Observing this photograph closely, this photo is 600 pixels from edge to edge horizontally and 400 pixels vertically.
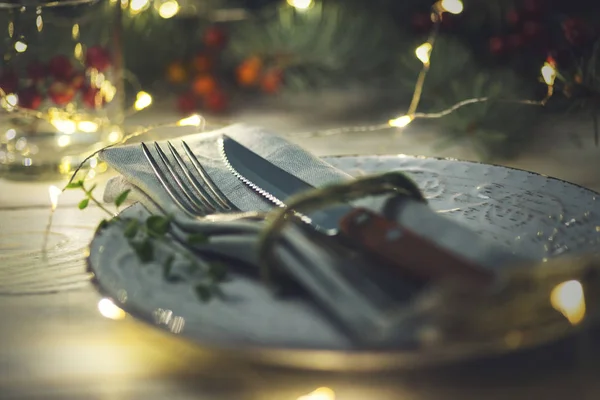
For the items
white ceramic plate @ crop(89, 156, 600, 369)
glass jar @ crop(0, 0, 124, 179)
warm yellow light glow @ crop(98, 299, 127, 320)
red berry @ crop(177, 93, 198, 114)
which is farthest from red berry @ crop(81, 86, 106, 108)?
warm yellow light glow @ crop(98, 299, 127, 320)

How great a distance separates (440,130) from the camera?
94cm

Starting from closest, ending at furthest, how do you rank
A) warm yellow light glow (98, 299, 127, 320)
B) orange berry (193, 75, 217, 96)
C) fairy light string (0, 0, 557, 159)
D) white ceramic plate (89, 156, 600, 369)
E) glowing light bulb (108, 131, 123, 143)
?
white ceramic plate (89, 156, 600, 369) → warm yellow light glow (98, 299, 127, 320) → fairy light string (0, 0, 557, 159) → glowing light bulb (108, 131, 123, 143) → orange berry (193, 75, 217, 96)

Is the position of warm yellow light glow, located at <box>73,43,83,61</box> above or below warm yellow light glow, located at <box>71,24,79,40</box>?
below

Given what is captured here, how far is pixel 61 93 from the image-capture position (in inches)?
31.9

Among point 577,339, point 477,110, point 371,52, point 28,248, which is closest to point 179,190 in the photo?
point 28,248

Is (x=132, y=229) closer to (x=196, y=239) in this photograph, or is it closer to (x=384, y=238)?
(x=196, y=239)

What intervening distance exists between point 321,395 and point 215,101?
67 cm

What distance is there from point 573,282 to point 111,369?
23 centimetres

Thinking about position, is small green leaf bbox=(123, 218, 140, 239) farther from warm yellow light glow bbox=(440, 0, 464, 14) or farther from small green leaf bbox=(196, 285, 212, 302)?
warm yellow light glow bbox=(440, 0, 464, 14)

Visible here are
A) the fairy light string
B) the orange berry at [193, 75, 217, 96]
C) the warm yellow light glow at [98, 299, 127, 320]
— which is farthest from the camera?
the orange berry at [193, 75, 217, 96]

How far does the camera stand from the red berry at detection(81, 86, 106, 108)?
82 centimetres

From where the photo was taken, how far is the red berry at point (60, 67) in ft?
2.58

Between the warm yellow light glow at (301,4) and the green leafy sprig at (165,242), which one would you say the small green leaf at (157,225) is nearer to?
the green leafy sprig at (165,242)

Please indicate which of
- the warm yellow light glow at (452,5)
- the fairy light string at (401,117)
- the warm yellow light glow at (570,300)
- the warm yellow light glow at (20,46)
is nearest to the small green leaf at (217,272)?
the warm yellow light glow at (570,300)
